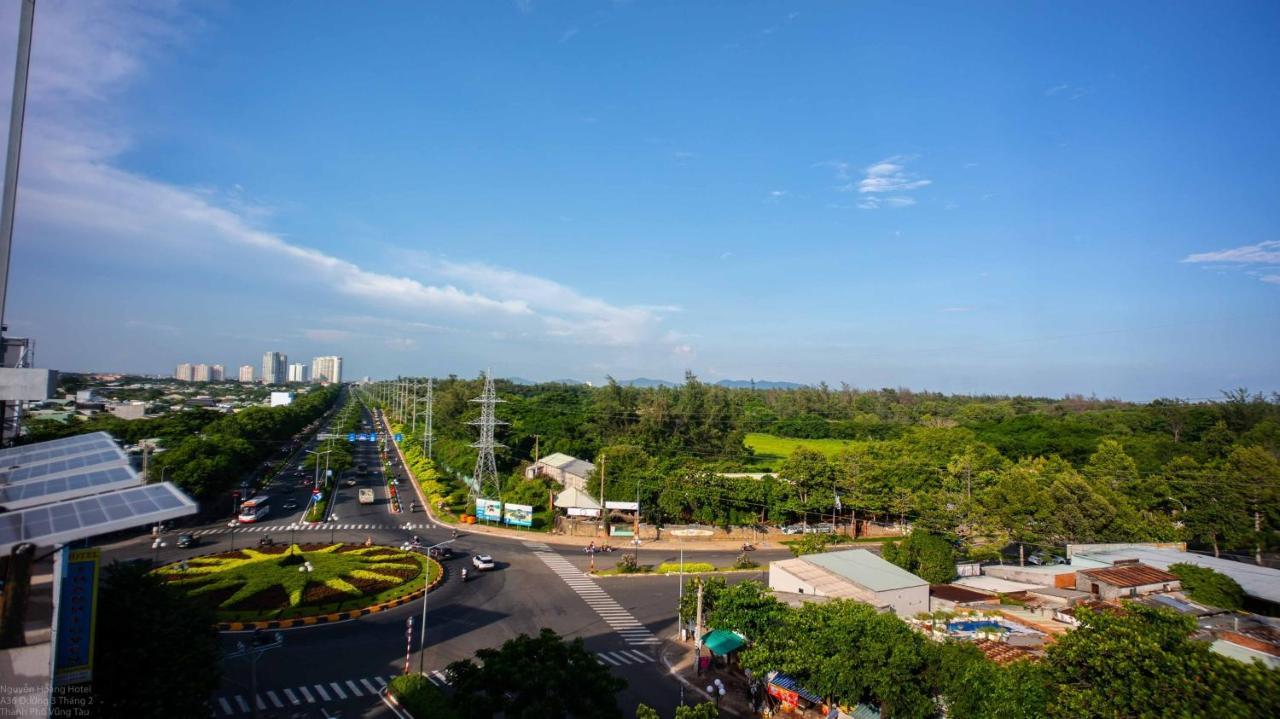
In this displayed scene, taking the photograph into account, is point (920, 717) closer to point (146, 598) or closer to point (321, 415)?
point (146, 598)

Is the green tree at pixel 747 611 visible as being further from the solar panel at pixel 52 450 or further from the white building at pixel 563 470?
the white building at pixel 563 470

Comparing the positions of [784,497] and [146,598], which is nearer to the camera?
[146,598]

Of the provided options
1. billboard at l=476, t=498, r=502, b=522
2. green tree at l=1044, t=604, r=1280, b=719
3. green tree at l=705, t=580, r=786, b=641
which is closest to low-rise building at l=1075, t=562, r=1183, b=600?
green tree at l=1044, t=604, r=1280, b=719

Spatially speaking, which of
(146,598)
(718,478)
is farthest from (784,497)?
(146,598)

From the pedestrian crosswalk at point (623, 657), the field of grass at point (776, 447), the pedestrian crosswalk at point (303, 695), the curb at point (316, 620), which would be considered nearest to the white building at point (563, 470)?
the curb at point (316, 620)

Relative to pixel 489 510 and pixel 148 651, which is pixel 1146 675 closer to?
pixel 148 651

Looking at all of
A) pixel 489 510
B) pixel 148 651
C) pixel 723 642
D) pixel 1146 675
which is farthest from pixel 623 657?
pixel 489 510
